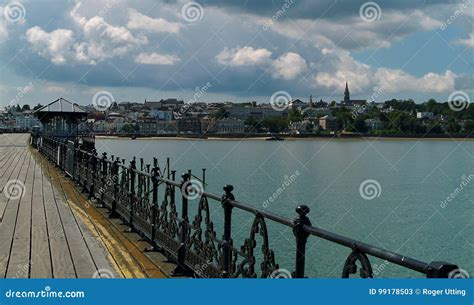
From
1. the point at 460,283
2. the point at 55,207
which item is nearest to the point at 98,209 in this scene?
the point at 55,207

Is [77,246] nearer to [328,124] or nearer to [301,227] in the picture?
[301,227]

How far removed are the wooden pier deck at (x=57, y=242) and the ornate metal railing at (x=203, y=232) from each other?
0.45m

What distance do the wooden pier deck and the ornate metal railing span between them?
1.47 ft

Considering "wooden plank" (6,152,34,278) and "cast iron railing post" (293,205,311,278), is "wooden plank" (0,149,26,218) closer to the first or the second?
"wooden plank" (6,152,34,278)

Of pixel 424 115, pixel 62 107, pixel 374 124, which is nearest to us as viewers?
pixel 62 107

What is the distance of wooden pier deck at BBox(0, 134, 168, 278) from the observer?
22.3 feet

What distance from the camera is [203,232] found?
7004 mm

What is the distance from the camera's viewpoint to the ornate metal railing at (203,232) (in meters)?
3.80

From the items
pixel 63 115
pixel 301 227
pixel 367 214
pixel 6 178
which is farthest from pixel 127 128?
pixel 301 227

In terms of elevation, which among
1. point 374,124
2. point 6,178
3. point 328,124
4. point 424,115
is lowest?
point 6,178

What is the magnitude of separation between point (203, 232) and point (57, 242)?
254 cm

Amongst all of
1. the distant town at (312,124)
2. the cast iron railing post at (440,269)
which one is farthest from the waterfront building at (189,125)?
the cast iron railing post at (440,269)

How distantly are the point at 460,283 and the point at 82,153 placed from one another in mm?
13466

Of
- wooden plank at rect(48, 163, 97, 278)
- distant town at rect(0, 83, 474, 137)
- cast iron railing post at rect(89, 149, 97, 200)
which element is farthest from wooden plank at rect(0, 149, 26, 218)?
distant town at rect(0, 83, 474, 137)
